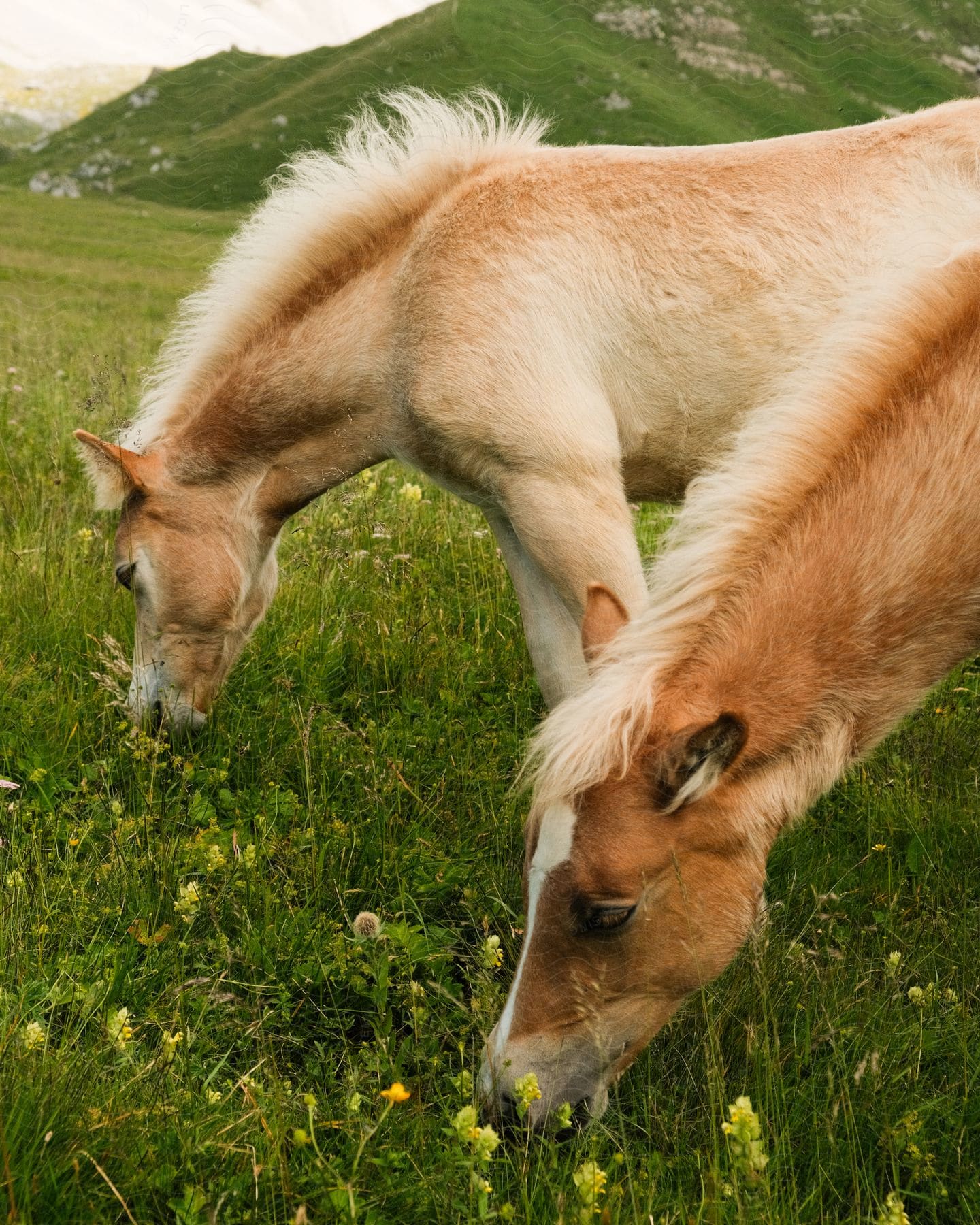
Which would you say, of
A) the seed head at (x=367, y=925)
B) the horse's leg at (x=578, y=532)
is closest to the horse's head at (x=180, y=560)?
the horse's leg at (x=578, y=532)

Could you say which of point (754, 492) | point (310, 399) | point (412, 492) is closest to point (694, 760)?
point (754, 492)

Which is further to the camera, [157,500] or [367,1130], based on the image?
[157,500]

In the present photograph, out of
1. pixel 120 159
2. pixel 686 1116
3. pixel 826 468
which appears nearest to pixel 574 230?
pixel 826 468

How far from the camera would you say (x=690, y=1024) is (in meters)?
2.90

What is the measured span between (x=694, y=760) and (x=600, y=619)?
56 centimetres

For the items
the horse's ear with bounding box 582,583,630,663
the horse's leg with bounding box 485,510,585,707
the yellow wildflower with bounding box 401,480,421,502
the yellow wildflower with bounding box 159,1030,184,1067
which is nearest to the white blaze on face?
the horse's ear with bounding box 582,583,630,663

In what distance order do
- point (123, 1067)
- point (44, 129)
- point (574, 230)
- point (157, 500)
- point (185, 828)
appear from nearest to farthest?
point (123, 1067)
point (185, 828)
point (574, 230)
point (157, 500)
point (44, 129)

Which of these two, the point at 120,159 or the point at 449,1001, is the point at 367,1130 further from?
the point at 120,159

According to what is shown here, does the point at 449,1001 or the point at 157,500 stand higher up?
the point at 157,500

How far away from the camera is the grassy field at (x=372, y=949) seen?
217cm

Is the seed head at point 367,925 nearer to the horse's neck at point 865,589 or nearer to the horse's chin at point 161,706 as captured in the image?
the horse's neck at point 865,589

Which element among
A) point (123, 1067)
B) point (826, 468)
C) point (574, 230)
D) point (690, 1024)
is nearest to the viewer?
point (123, 1067)

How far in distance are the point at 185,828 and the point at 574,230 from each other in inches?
111

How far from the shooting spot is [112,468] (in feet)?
15.7
